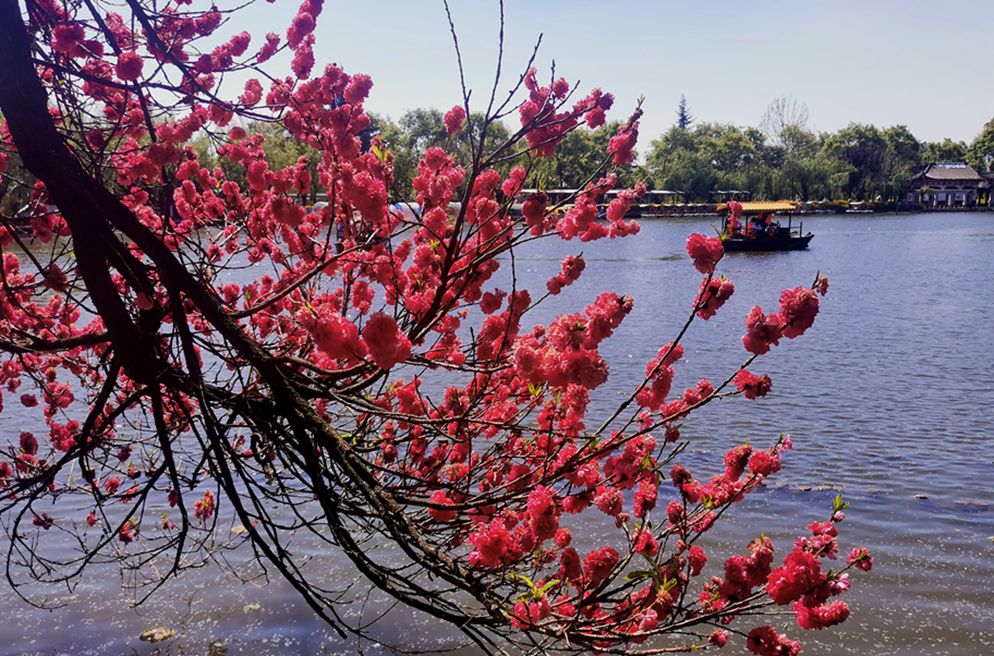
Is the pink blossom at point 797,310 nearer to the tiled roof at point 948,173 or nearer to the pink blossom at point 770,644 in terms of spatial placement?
→ the pink blossom at point 770,644

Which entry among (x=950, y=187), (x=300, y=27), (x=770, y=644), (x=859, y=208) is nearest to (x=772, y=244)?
(x=300, y=27)

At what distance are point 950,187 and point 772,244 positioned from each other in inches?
3089

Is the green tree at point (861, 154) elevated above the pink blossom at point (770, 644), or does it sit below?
above

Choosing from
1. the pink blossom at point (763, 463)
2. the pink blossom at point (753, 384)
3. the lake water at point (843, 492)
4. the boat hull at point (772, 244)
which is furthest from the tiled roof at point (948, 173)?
the pink blossom at point (753, 384)

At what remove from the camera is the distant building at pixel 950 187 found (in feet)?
360

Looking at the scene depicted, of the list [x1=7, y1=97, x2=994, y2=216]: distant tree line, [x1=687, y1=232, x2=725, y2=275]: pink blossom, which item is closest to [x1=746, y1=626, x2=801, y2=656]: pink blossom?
[x1=687, y1=232, x2=725, y2=275]: pink blossom

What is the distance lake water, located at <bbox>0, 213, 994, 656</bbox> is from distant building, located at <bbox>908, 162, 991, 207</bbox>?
93.6m

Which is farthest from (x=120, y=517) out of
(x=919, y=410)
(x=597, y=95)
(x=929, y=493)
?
(x=919, y=410)

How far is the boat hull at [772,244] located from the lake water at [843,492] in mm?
20659

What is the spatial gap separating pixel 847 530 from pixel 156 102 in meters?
8.04

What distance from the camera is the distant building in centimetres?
10962

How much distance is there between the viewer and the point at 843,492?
10.2 m

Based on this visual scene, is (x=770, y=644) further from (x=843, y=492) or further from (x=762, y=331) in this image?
(x=843, y=492)

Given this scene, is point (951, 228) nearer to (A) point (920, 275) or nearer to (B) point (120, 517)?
(A) point (920, 275)
